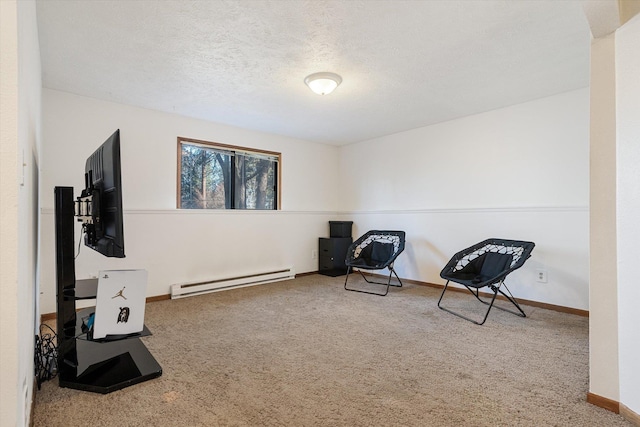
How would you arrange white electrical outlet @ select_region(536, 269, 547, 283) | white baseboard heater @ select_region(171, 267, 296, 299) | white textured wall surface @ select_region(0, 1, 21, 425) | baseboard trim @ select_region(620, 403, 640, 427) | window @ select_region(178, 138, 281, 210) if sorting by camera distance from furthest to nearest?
1. window @ select_region(178, 138, 281, 210)
2. white baseboard heater @ select_region(171, 267, 296, 299)
3. white electrical outlet @ select_region(536, 269, 547, 283)
4. baseboard trim @ select_region(620, 403, 640, 427)
5. white textured wall surface @ select_region(0, 1, 21, 425)

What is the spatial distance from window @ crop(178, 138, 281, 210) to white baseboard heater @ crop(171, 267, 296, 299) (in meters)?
1.01

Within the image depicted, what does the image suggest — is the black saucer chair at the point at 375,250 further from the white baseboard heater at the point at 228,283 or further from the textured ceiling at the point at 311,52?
the textured ceiling at the point at 311,52

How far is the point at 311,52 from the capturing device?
7.89 ft

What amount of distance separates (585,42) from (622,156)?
1.31m

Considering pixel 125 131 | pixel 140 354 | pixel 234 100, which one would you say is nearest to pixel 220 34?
pixel 234 100

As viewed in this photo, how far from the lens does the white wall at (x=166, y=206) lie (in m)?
3.16

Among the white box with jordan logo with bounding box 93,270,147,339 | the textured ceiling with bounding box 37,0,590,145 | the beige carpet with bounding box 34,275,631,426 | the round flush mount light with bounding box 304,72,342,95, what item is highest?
the textured ceiling with bounding box 37,0,590,145

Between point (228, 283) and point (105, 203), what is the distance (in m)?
2.72

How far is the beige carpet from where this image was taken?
5.09 feet

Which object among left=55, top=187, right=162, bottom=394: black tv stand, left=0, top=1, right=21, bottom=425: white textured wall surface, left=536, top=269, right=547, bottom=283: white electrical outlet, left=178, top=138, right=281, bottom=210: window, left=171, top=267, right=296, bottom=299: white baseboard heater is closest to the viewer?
left=0, top=1, right=21, bottom=425: white textured wall surface

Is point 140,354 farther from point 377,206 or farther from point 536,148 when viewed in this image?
point 536,148

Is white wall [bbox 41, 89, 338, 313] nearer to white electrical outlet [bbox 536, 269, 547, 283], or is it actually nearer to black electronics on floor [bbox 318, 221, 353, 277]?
black electronics on floor [bbox 318, 221, 353, 277]

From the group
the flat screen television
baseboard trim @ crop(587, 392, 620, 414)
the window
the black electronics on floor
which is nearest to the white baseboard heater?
the black electronics on floor

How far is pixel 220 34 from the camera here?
216cm
